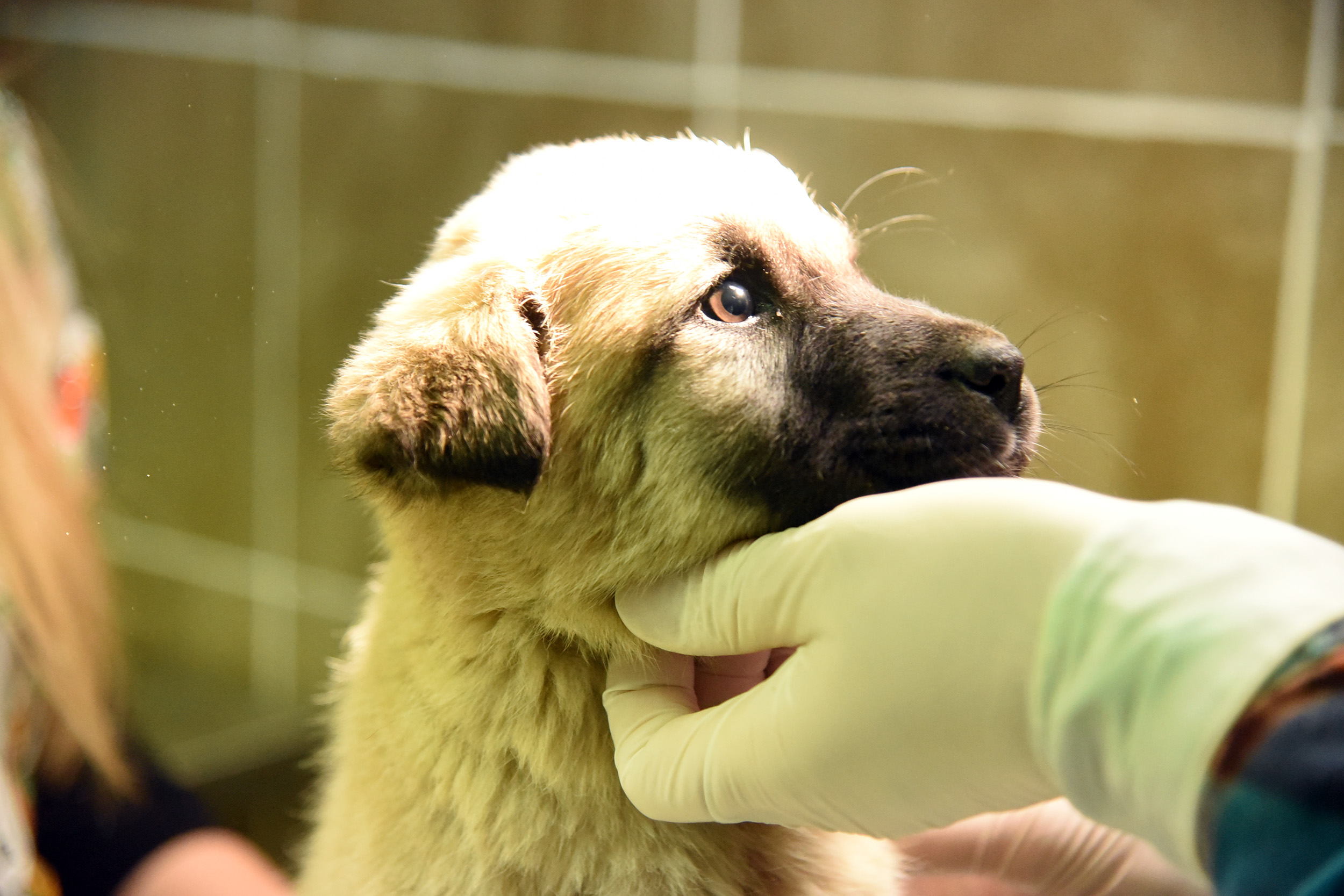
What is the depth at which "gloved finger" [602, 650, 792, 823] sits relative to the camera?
2.95 feet

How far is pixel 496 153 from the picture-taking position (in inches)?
72.4

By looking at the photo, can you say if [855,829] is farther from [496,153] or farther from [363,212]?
[496,153]

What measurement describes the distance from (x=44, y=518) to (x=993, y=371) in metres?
1.49

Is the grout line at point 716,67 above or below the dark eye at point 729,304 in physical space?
above

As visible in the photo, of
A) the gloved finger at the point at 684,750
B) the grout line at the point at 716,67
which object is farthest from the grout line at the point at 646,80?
the gloved finger at the point at 684,750

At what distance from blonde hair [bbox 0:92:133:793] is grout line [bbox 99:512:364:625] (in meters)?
0.58

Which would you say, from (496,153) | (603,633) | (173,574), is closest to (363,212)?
(496,153)

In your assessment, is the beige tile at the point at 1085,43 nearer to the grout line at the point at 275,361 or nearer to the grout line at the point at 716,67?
the grout line at the point at 716,67

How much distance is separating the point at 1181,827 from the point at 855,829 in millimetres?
321

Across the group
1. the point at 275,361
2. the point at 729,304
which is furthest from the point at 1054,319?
the point at 275,361

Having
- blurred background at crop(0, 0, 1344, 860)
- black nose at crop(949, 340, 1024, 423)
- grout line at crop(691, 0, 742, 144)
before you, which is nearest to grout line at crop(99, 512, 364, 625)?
blurred background at crop(0, 0, 1344, 860)

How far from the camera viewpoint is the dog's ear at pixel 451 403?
89cm

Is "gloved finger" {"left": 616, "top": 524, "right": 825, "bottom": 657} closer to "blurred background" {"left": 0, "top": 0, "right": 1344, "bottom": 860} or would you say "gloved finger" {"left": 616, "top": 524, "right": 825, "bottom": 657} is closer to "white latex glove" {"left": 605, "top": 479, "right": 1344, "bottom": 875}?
"white latex glove" {"left": 605, "top": 479, "right": 1344, "bottom": 875}

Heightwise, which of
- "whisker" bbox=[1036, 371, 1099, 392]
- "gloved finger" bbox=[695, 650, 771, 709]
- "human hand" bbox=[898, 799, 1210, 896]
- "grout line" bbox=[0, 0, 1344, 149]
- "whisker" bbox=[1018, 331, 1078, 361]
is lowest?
"human hand" bbox=[898, 799, 1210, 896]
